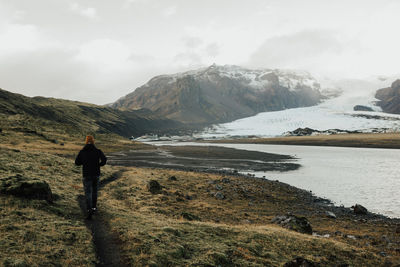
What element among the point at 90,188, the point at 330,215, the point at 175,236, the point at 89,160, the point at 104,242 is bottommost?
the point at 330,215

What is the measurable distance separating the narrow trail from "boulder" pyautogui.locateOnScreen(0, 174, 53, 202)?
2755 mm

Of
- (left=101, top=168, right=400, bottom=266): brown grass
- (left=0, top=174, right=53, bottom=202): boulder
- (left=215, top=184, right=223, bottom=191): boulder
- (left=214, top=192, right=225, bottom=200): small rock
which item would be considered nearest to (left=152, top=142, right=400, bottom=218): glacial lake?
(left=101, top=168, right=400, bottom=266): brown grass

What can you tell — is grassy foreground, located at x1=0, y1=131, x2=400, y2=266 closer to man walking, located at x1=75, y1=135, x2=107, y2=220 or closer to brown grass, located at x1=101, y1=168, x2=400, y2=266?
brown grass, located at x1=101, y1=168, x2=400, y2=266

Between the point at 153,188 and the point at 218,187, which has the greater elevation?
the point at 153,188

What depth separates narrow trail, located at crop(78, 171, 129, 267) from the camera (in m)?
10.3

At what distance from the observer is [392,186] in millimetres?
41438

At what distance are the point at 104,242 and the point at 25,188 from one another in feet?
23.8

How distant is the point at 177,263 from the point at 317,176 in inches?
1887

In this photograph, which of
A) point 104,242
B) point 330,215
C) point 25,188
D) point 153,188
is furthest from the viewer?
point 153,188

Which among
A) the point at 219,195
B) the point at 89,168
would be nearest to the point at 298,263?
the point at 89,168

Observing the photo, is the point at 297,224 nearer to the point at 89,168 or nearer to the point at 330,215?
the point at 330,215

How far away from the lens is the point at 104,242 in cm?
1175

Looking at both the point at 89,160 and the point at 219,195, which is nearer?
the point at 89,160

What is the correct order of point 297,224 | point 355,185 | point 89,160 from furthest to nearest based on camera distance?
point 355,185 < point 297,224 < point 89,160
